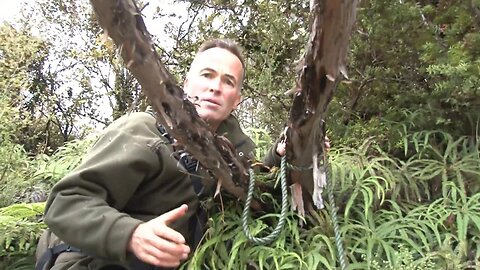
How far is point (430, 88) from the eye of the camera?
3.33 m

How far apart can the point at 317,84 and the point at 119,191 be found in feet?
2.74

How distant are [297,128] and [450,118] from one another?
1340 millimetres

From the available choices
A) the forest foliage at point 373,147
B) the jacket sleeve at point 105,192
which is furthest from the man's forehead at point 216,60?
the jacket sleeve at point 105,192

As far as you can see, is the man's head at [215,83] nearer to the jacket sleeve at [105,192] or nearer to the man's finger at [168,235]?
the jacket sleeve at [105,192]

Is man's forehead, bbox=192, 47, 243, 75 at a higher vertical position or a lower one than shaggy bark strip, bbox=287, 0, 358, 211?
higher

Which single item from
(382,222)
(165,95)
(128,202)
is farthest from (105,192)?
(382,222)

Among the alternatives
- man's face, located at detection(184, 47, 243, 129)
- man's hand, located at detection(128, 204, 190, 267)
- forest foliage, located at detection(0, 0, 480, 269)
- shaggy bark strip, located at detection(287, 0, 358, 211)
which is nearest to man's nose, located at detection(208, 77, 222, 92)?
man's face, located at detection(184, 47, 243, 129)

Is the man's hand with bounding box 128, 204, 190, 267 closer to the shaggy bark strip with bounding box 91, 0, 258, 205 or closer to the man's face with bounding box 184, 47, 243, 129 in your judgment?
the shaggy bark strip with bounding box 91, 0, 258, 205

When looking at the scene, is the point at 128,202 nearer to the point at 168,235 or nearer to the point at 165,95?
the point at 168,235

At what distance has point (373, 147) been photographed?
317cm

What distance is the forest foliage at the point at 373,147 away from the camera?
2.33 metres

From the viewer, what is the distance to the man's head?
2643 millimetres

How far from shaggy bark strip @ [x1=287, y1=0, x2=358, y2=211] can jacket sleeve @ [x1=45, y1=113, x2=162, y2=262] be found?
565 mm

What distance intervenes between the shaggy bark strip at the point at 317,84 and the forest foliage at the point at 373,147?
17 centimetres
